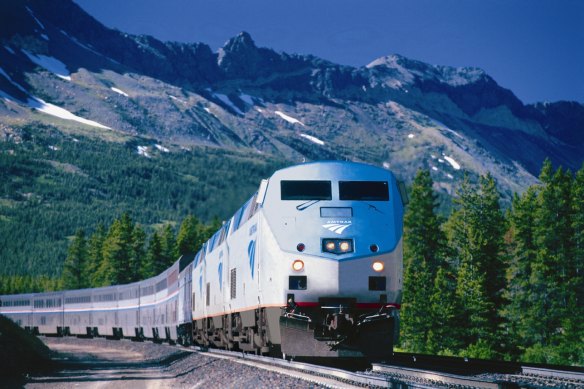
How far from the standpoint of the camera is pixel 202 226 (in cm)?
10612

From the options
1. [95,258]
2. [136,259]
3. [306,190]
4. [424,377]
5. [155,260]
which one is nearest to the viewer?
[424,377]

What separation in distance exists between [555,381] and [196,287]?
22208 millimetres

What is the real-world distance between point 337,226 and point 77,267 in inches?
4318

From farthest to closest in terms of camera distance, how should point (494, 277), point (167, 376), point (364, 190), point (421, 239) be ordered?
point (421, 239), point (494, 277), point (167, 376), point (364, 190)

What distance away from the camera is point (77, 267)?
A: 401 ft

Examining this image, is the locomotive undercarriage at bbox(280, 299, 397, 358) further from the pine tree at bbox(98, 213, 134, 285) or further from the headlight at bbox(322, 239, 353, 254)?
the pine tree at bbox(98, 213, 134, 285)

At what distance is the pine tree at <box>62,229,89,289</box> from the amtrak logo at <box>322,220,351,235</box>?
349ft

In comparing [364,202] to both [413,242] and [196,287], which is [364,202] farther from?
[413,242]

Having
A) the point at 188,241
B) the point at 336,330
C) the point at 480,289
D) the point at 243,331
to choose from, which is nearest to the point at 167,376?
the point at 243,331

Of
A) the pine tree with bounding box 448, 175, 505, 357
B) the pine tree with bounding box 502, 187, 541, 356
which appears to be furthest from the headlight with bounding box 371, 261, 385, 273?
the pine tree with bounding box 502, 187, 541, 356

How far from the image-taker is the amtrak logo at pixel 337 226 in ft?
61.8

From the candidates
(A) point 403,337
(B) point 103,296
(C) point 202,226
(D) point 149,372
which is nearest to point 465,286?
(A) point 403,337

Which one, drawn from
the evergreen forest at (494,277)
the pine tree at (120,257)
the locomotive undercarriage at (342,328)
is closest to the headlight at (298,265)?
the locomotive undercarriage at (342,328)

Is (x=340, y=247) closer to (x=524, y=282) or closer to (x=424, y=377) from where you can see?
(x=424, y=377)
